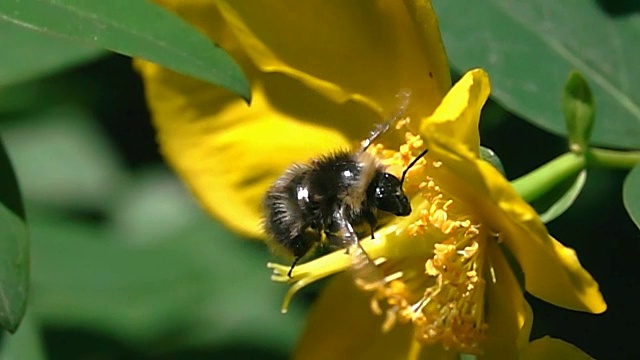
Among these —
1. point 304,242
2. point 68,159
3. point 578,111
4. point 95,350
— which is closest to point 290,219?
point 304,242

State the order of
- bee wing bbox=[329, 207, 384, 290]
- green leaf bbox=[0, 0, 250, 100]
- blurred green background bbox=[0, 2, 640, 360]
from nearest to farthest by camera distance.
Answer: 1. green leaf bbox=[0, 0, 250, 100]
2. bee wing bbox=[329, 207, 384, 290]
3. blurred green background bbox=[0, 2, 640, 360]

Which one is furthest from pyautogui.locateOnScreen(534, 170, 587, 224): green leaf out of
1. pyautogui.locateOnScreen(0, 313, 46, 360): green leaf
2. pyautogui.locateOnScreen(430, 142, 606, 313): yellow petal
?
pyautogui.locateOnScreen(0, 313, 46, 360): green leaf

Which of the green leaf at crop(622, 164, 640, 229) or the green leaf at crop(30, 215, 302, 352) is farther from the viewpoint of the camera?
the green leaf at crop(30, 215, 302, 352)

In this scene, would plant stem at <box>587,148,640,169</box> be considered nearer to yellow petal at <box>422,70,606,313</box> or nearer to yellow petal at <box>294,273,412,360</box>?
yellow petal at <box>422,70,606,313</box>

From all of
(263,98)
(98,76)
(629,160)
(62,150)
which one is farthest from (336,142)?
(62,150)

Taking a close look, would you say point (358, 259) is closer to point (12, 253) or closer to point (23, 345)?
point (12, 253)

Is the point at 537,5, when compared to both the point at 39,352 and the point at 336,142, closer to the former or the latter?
the point at 336,142
